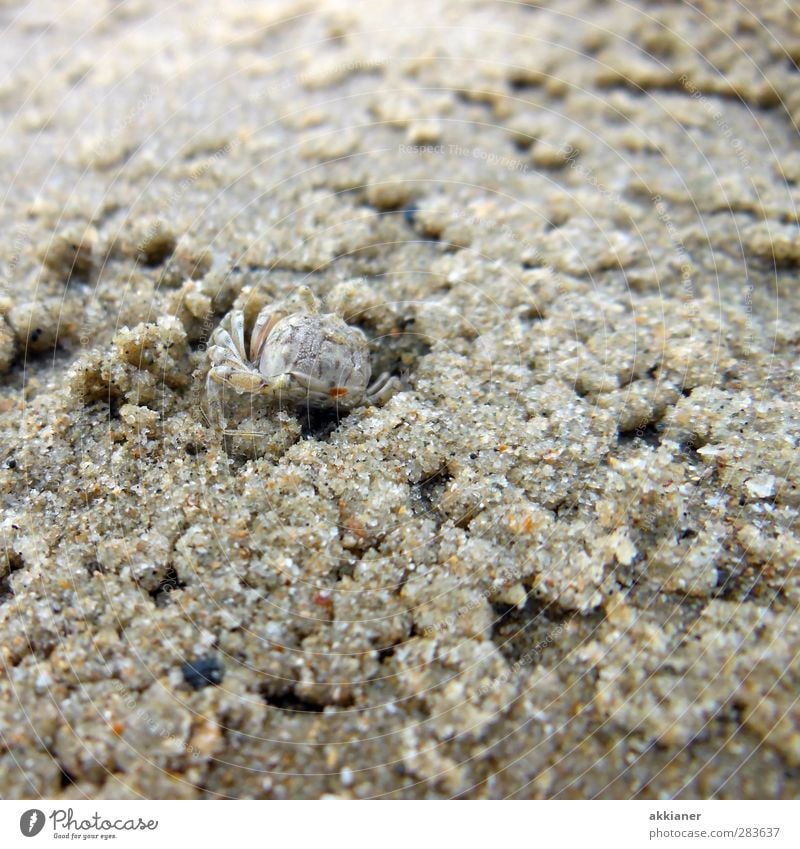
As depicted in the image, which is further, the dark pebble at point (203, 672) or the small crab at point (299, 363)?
the small crab at point (299, 363)

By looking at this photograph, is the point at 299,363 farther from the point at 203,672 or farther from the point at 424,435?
the point at 203,672

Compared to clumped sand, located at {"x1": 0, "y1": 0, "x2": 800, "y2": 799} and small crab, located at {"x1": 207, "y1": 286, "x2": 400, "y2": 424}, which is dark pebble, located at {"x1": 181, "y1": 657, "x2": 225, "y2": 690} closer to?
clumped sand, located at {"x1": 0, "y1": 0, "x2": 800, "y2": 799}

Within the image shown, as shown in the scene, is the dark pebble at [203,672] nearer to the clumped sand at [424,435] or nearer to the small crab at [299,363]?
the clumped sand at [424,435]

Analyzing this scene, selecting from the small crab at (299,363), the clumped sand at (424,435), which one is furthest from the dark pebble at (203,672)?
the small crab at (299,363)

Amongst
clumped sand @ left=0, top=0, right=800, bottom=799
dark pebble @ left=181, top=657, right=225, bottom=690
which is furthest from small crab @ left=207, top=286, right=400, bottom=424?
dark pebble @ left=181, top=657, right=225, bottom=690

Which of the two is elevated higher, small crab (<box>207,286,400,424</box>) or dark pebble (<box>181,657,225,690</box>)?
small crab (<box>207,286,400,424</box>)

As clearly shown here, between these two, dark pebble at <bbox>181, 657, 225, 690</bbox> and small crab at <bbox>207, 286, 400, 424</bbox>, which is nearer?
dark pebble at <bbox>181, 657, 225, 690</bbox>
